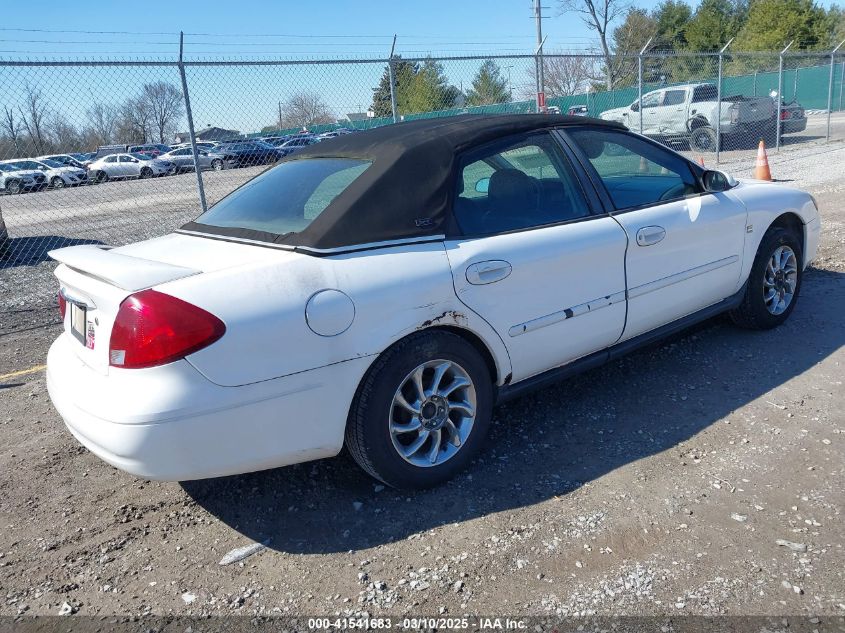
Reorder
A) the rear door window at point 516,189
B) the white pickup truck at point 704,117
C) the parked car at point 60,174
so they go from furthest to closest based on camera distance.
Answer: the white pickup truck at point 704,117
the parked car at point 60,174
the rear door window at point 516,189

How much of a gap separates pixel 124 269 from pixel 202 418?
724mm

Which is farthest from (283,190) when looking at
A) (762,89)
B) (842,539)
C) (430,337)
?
(762,89)

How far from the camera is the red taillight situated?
2.57m

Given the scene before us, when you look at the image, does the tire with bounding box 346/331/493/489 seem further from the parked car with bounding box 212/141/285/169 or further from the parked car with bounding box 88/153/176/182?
the parked car with bounding box 88/153/176/182

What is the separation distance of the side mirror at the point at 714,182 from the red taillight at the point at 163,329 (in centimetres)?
314

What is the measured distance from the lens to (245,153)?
31.8 ft

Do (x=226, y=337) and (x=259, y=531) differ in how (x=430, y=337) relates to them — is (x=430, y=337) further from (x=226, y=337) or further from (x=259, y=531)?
(x=259, y=531)

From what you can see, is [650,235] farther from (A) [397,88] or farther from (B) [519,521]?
(A) [397,88]

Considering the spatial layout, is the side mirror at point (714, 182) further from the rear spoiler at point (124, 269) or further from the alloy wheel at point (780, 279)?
the rear spoiler at point (124, 269)

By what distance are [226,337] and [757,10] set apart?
166ft

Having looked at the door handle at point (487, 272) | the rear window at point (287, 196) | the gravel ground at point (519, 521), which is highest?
the rear window at point (287, 196)

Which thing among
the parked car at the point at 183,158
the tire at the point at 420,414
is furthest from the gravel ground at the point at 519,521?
the parked car at the point at 183,158

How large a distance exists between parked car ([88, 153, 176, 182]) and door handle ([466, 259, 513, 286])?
38.6 feet

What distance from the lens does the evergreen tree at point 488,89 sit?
10.8 meters
